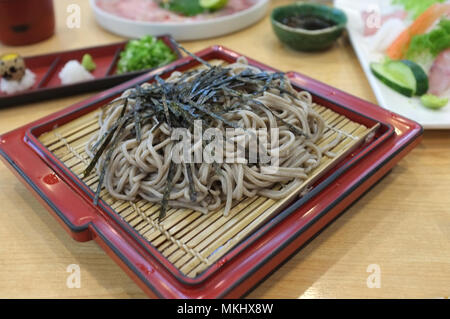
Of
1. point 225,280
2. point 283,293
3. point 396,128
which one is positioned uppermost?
point 396,128

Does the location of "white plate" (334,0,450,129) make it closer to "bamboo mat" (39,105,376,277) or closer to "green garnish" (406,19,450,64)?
"green garnish" (406,19,450,64)

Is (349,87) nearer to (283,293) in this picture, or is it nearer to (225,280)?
(283,293)

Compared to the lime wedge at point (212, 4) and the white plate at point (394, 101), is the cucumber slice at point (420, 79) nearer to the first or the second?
the white plate at point (394, 101)

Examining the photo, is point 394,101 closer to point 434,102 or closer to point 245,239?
point 434,102

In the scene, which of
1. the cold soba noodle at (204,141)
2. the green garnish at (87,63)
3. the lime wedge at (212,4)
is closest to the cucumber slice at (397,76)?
the cold soba noodle at (204,141)
